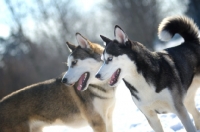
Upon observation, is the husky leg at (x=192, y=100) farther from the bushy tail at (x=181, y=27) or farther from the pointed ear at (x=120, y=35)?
the pointed ear at (x=120, y=35)

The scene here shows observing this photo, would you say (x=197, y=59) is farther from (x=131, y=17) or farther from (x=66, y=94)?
(x=131, y=17)

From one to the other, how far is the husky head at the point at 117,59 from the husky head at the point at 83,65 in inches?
35.7

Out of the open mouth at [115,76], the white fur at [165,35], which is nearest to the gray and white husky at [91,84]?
the open mouth at [115,76]

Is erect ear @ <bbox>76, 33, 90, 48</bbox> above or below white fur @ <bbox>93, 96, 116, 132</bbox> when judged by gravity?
above

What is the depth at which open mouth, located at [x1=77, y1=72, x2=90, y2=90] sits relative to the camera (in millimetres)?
4582

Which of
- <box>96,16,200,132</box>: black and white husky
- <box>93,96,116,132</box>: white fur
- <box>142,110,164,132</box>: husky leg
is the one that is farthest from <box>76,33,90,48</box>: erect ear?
<box>142,110,164,132</box>: husky leg

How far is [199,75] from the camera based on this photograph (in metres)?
4.11

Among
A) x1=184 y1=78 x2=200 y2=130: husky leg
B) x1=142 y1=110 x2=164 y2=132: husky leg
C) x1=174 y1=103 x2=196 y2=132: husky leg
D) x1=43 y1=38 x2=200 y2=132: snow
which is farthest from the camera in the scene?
x1=43 y1=38 x2=200 y2=132: snow

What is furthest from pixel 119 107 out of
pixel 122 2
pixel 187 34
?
pixel 122 2

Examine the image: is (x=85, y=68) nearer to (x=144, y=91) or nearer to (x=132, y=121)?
(x=144, y=91)

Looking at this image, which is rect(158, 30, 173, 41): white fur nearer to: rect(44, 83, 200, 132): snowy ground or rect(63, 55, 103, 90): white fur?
rect(63, 55, 103, 90): white fur

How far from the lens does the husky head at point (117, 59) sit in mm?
3611

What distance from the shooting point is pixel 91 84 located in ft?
15.6

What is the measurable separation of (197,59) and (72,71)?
2.06 m
